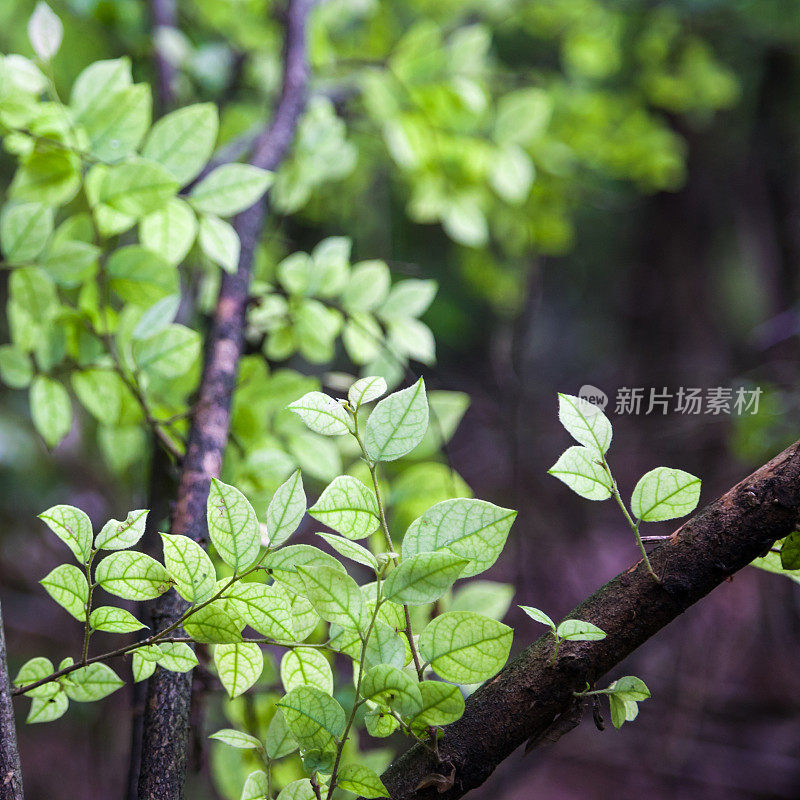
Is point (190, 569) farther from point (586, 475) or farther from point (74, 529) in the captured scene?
point (586, 475)

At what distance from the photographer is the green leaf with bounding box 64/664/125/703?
34cm

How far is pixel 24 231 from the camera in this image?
1.50 feet

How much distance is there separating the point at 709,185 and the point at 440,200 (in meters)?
1.47

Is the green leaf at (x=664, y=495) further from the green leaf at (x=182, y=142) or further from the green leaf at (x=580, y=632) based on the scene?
the green leaf at (x=182, y=142)

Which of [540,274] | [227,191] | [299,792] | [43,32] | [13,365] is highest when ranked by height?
[43,32]

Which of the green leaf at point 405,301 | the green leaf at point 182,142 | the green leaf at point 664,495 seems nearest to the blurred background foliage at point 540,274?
the green leaf at point 405,301

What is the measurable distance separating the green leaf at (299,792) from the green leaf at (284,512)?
4.5 inches

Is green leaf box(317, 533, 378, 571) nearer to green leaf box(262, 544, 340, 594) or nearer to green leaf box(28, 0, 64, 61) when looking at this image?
green leaf box(262, 544, 340, 594)

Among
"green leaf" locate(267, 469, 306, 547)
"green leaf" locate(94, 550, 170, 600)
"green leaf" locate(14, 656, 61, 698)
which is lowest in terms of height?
"green leaf" locate(14, 656, 61, 698)

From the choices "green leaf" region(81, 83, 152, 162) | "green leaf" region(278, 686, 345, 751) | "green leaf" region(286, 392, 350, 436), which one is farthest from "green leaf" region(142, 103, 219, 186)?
"green leaf" region(278, 686, 345, 751)

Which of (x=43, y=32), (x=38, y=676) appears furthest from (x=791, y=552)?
(x=43, y=32)

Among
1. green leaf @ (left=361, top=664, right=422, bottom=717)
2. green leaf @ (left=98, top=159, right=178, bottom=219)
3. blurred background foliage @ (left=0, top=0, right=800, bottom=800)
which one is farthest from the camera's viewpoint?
blurred background foliage @ (left=0, top=0, right=800, bottom=800)

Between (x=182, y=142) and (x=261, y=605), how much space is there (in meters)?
0.33

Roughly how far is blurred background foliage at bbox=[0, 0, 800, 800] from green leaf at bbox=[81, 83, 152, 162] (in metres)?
0.17
